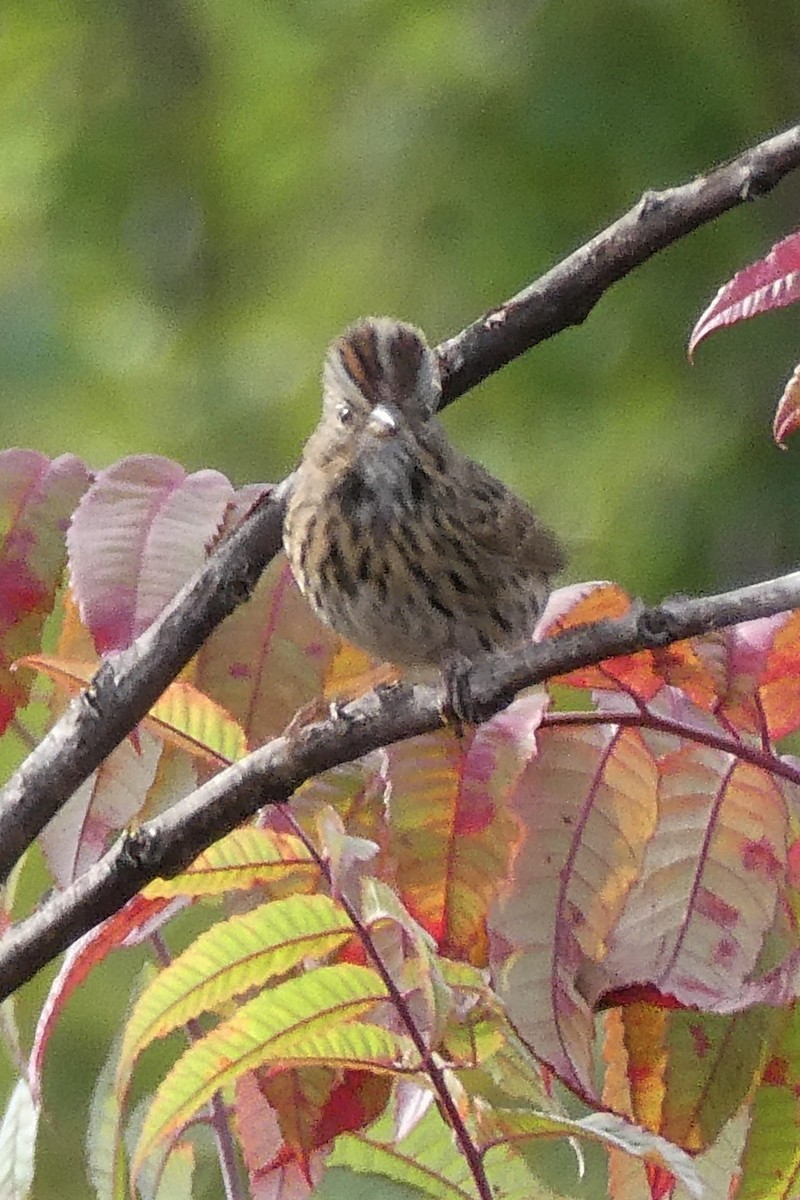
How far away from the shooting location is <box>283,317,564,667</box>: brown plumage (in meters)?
1.05

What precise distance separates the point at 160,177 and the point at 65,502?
1673mm

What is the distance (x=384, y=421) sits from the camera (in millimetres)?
1096

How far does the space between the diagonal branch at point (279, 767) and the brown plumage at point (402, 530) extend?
1.06 feet

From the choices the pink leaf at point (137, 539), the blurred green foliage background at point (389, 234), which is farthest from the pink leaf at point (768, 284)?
the blurred green foliage background at point (389, 234)

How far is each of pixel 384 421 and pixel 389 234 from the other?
3.89ft

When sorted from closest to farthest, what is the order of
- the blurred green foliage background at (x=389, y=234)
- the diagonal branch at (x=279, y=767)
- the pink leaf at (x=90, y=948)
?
the diagonal branch at (x=279, y=767) < the pink leaf at (x=90, y=948) < the blurred green foliage background at (x=389, y=234)

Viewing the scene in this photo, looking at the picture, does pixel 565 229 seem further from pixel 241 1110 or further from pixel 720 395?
pixel 241 1110

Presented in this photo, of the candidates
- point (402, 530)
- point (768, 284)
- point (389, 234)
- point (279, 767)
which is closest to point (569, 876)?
point (279, 767)

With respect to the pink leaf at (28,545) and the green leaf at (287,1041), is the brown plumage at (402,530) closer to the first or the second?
the pink leaf at (28,545)

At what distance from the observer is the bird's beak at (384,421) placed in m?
1.09

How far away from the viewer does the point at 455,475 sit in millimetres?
1157

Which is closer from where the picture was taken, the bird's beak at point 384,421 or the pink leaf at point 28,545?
the pink leaf at point 28,545

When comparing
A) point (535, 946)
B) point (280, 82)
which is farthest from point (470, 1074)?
point (280, 82)

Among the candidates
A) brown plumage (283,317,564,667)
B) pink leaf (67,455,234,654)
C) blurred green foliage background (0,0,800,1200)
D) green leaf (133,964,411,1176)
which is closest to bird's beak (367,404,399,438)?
brown plumage (283,317,564,667)
